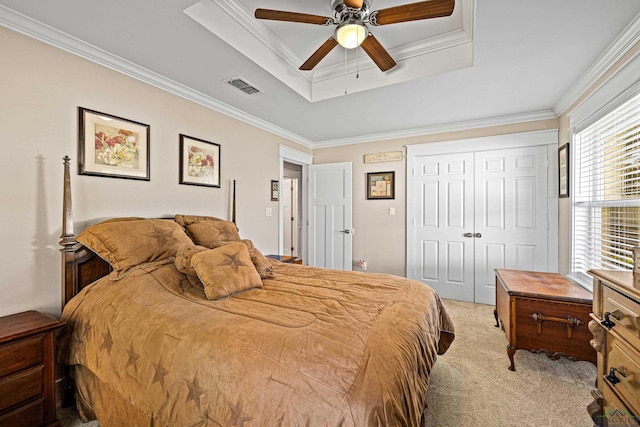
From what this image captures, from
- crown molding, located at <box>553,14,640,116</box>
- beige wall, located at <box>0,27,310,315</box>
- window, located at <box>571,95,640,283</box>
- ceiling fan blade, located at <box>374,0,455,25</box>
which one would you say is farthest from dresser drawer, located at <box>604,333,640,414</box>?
beige wall, located at <box>0,27,310,315</box>

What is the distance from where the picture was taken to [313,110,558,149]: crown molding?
138 inches

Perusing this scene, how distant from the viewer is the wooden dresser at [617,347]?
1.03m

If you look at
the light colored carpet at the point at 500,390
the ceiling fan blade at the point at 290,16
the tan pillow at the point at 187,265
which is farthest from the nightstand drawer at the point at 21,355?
the ceiling fan blade at the point at 290,16

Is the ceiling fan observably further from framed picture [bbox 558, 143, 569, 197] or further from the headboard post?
framed picture [bbox 558, 143, 569, 197]

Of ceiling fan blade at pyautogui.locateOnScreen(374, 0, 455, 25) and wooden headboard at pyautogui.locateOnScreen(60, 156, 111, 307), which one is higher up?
ceiling fan blade at pyautogui.locateOnScreen(374, 0, 455, 25)

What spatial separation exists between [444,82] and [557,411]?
8.65 ft

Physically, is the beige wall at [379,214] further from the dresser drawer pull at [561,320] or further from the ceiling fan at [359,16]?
the ceiling fan at [359,16]

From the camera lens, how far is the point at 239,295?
175cm

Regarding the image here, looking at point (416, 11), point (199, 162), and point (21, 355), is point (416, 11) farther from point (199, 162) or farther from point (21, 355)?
point (21, 355)

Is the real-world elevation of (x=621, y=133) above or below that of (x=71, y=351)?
above

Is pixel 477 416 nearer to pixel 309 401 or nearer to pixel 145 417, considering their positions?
pixel 309 401

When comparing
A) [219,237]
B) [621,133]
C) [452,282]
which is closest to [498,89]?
[621,133]

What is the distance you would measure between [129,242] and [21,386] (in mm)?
870

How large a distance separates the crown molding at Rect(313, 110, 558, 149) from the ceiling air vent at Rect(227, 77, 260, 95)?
2162 millimetres
